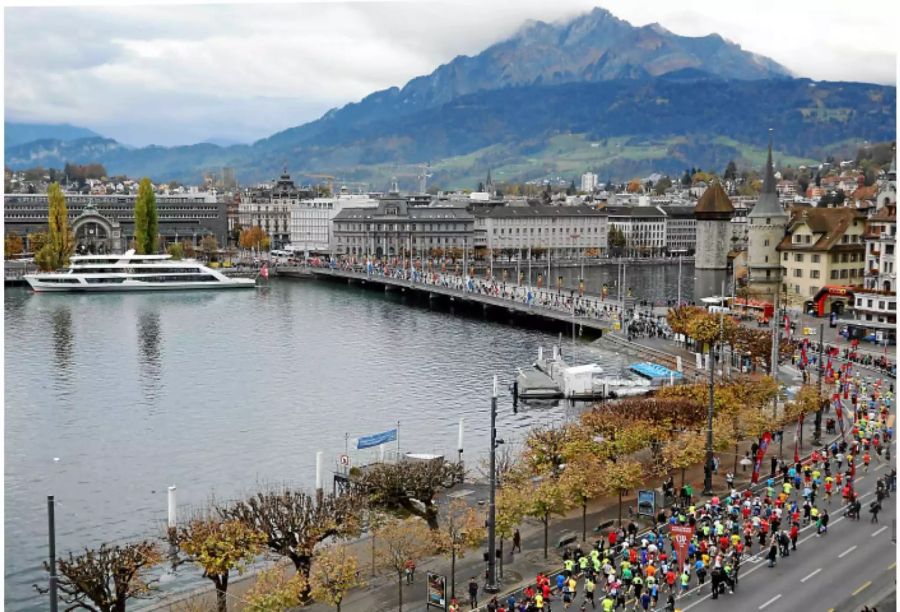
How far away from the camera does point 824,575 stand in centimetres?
1845

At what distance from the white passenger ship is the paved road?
72214 millimetres

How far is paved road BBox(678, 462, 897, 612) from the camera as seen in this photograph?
17.2 metres

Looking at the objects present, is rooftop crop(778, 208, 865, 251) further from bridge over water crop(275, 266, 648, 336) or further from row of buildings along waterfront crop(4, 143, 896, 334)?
bridge over water crop(275, 266, 648, 336)

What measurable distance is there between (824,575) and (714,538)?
2.21 meters

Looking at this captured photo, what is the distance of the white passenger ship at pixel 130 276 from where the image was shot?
84500mm

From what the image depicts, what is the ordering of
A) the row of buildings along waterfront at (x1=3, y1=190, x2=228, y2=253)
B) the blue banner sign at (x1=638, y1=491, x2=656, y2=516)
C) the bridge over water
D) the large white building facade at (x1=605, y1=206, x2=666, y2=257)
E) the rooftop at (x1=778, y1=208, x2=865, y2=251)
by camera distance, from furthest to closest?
the large white building facade at (x1=605, y1=206, x2=666, y2=257)
the row of buildings along waterfront at (x1=3, y1=190, x2=228, y2=253)
the bridge over water
the rooftop at (x1=778, y1=208, x2=865, y2=251)
the blue banner sign at (x1=638, y1=491, x2=656, y2=516)

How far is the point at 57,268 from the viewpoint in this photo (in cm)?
9156

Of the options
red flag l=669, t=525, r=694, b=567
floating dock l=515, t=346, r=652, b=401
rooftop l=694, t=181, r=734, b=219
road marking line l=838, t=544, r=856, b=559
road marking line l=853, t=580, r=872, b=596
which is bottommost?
floating dock l=515, t=346, r=652, b=401

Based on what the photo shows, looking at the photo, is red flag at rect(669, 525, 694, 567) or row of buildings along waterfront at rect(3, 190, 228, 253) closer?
red flag at rect(669, 525, 694, 567)

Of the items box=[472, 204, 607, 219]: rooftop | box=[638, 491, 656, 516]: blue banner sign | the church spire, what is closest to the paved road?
box=[638, 491, 656, 516]: blue banner sign

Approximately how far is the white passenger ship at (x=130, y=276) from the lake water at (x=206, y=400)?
1329 centimetres

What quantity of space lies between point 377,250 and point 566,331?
6189 centimetres

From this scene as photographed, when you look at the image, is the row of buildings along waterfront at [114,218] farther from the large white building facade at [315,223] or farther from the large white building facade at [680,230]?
the large white building facade at [680,230]

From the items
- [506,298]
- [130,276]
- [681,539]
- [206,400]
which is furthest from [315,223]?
[681,539]
